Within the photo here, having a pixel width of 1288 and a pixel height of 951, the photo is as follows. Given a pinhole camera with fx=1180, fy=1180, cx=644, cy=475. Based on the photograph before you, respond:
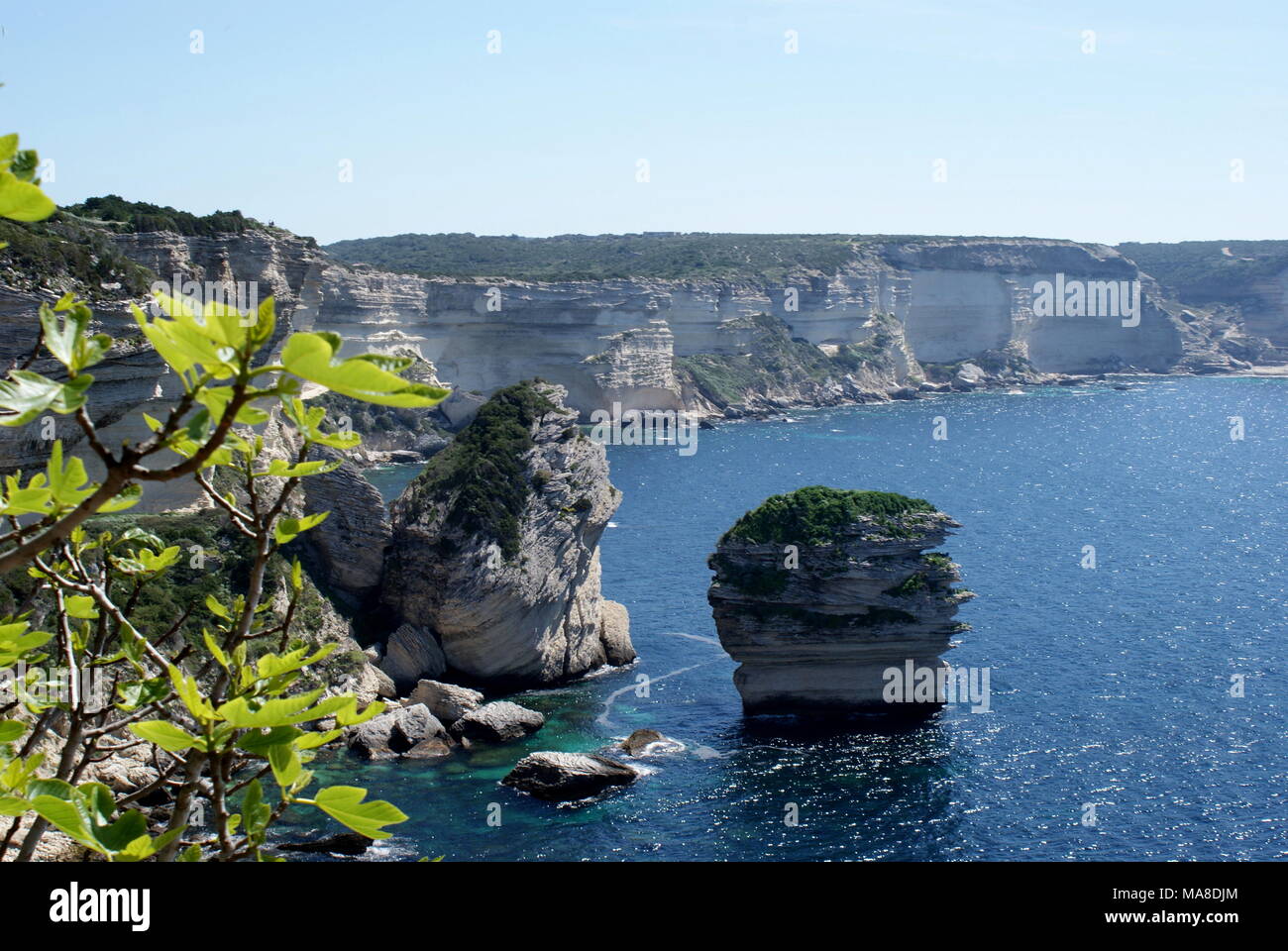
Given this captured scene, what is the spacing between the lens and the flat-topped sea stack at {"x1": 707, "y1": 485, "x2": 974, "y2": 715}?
35.6 metres

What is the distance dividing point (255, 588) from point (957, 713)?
34577mm

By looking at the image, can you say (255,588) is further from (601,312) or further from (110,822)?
(601,312)

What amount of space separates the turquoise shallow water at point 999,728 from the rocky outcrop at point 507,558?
2.06 metres

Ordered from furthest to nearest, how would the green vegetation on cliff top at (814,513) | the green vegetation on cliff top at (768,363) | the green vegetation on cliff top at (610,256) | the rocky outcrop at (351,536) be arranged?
the green vegetation on cliff top at (610,256) → the green vegetation on cliff top at (768,363) → the rocky outcrop at (351,536) → the green vegetation on cliff top at (814,513)

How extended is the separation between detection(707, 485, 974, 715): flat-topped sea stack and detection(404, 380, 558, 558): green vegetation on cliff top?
8572 mm

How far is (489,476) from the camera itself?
42.5 m

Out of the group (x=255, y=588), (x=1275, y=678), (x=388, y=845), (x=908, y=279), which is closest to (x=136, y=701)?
(x=255, y=588)

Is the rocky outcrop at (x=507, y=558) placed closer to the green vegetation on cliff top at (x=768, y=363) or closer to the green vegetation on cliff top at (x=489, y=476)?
the green vegetation on cliff top at (x=489, y=476)

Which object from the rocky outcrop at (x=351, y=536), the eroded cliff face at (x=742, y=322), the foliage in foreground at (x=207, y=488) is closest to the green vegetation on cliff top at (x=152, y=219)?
the eroded cliff face at (x=742, y=322)

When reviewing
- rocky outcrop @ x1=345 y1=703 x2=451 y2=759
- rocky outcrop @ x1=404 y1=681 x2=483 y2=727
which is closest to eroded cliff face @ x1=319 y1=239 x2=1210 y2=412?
rocky outcrop @ x1=404 y1=681 x2=483 y2=727

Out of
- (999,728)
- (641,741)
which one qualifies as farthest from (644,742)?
(999,728)

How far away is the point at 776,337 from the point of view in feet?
405

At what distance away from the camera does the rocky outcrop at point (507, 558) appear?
3991 centimetres

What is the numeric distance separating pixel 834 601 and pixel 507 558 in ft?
37.8
